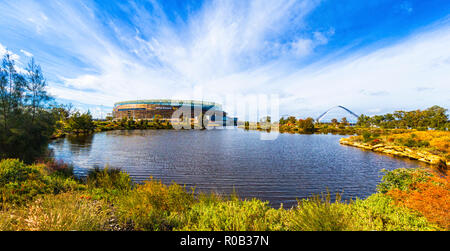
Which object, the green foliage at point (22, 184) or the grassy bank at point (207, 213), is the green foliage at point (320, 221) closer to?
the grassy bank at point (207, 213)

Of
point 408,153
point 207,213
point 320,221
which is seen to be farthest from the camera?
point 408,153

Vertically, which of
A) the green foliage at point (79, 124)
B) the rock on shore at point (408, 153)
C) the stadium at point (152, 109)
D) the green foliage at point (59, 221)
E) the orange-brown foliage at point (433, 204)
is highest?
the stadium at point (152, 109)

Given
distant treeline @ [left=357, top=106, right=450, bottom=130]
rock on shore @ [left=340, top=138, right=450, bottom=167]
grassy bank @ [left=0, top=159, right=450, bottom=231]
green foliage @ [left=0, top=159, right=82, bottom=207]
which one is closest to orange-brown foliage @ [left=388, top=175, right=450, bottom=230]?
grassy bank @ [left=0, top=159, right=450, bottom=231]

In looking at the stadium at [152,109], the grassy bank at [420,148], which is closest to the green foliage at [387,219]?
the grassy bank at [420,148]

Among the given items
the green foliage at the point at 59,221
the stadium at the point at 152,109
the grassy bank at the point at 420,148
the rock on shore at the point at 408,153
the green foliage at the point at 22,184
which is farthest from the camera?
the stadium at the point at 152,109

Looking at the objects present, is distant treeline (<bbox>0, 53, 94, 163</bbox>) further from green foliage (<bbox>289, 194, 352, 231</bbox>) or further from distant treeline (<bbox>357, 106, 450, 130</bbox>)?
distant treeline (<bbox>357, 106, 450, 130</bbox>)

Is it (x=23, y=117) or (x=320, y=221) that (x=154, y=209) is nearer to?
(x=320, y=221)

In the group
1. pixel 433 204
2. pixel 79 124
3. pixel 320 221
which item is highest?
pixel 79 124

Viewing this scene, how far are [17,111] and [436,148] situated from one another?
142 ft

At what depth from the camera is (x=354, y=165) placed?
56.3 feet

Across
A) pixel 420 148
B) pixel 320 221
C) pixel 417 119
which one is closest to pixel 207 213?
pixel 320 221

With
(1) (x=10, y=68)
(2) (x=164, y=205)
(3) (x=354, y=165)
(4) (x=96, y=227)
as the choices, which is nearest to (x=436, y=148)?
(3) (x=354, y=165)
